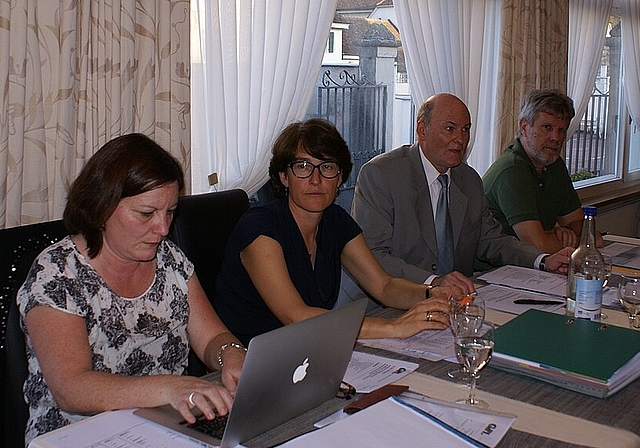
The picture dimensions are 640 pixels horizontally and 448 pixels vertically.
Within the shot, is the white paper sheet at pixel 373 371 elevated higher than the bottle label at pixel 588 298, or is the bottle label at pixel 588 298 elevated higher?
the bottle label at pixel 588 298

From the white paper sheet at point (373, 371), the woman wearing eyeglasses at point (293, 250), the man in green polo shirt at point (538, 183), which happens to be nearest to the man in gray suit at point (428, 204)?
the man in green polo shirt at point (538, 183)

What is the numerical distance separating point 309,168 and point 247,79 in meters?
0.75

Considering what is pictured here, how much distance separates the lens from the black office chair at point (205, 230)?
2.19 metres

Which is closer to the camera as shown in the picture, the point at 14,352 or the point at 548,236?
the point at 14,352

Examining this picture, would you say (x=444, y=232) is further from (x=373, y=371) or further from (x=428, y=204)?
(x=373, y=371)

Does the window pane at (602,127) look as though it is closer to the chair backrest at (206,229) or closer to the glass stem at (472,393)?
the chair backrest at (206,229)

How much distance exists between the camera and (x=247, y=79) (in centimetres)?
277

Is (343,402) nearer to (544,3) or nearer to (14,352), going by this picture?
(14,352)

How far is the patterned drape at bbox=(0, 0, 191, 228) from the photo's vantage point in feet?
6.64

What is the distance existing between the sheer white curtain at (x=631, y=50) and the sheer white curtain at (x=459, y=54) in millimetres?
2160

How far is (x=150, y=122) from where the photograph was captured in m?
2.37

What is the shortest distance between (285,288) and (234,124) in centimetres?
94

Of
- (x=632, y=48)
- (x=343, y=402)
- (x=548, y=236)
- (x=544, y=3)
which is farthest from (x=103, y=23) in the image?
(x=632, y=48)

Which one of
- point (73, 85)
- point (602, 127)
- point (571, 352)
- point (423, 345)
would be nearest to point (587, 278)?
point (571, 352)
